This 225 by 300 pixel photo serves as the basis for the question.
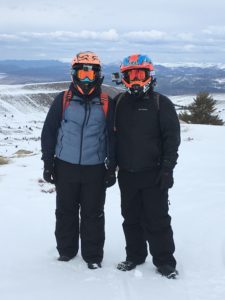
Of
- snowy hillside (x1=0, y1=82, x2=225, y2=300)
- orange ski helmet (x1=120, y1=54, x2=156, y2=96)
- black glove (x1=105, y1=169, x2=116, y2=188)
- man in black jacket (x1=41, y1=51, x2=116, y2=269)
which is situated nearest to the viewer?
snowy hillside (x1=0, y1=82, x2=225, y2=300)

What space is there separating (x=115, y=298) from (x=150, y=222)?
3.47 feet

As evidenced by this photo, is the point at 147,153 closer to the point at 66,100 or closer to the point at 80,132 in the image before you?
the point at 80,132

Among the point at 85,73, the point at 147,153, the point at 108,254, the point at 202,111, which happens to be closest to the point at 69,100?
the point at 85,73

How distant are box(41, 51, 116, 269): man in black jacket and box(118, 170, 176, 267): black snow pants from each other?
0.27m

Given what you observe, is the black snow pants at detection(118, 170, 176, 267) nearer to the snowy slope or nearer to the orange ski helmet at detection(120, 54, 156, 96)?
the snowy slope

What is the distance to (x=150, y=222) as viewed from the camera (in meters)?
5.36

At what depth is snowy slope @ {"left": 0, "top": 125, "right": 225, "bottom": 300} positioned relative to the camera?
4.89 meters

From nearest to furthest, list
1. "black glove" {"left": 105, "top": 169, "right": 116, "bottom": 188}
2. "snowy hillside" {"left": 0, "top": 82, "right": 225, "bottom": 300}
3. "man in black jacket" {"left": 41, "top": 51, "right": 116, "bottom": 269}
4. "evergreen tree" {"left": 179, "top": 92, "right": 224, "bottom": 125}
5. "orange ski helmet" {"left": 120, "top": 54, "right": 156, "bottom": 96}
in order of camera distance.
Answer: "snowy hillside" {"left": 0, "top": 82, "right": 225, "bottom": 300} → "orange ski helmet" {"left": 120, "top": 54, "right": 156, "bottom": 96} → "man in black jacket" {"left": 41, "top": 51, "right": 116, "bottom": 269} → "black glove" {"left": 105, "top": 169, "right": 116, "bottom": 188} → "evergreen tree" {"left": 179, "top": 92, "right": 224, "bottom": 125}

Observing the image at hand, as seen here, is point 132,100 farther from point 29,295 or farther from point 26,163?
point 26,163

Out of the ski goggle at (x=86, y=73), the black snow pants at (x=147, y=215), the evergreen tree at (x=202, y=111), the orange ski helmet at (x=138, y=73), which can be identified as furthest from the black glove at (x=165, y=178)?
the evergreen tree at (x=202, y=111)

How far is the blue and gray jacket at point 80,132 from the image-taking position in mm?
5184

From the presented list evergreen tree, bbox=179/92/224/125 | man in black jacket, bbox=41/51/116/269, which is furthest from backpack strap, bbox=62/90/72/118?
evergreen tree, bbox=179/92/224/125

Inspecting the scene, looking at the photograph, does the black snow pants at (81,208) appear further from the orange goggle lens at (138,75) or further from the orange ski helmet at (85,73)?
the orange goggle lens at (138,75)

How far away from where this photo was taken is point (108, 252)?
6148 mm
